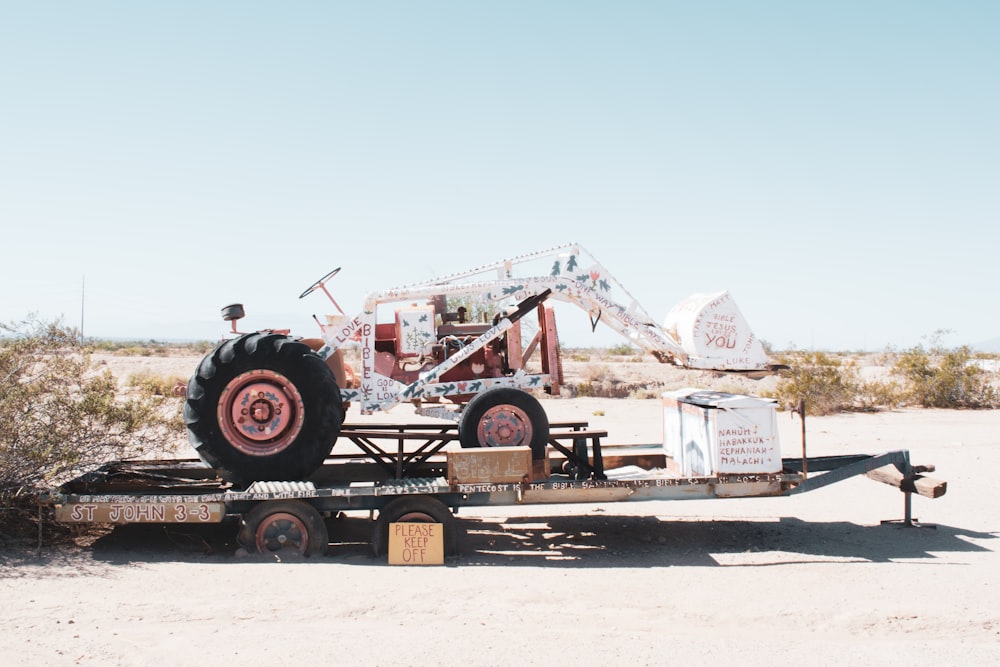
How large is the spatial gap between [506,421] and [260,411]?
2410 millimetres

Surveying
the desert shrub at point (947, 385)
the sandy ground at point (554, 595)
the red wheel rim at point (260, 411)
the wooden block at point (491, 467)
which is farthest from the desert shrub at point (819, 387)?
the red wheel rim at point (260, 411)

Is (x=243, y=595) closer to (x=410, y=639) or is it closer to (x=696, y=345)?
(x=410, y=639)

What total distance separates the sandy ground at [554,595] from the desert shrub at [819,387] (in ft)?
36.0

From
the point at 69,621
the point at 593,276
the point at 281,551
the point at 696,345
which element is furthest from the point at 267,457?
the point at 696,345

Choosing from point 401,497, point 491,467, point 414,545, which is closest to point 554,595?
point 491,467

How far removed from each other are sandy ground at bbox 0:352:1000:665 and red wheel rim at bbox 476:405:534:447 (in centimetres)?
111

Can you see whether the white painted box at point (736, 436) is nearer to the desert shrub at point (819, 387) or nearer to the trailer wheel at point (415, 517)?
the trailer wheel at point (415, 517)

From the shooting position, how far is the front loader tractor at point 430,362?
27.8 feet

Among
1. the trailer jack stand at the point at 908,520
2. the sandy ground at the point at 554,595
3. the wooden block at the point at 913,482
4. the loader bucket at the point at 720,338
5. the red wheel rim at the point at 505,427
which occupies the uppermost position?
the loader bucket at the point at 720,338

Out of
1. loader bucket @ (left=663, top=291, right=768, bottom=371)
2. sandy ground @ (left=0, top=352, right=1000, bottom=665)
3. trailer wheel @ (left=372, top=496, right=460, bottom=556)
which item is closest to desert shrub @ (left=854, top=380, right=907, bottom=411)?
sandy ground @ (left=0, top=352, right=1000, bottom=665)

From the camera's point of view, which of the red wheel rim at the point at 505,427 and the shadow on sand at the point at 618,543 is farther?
the red wheel rim at the point at 505,427

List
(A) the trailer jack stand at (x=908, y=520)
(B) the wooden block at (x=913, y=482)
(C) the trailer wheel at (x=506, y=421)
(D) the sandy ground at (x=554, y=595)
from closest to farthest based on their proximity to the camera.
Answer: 1. (D) the sandy ground at (x=554, y=595)
2. (C) the trailer wheel at (x=506, y=421)
3. (B) the wooden block at (x=913, y=482)
4. (A) the trailer jack stand at (x=908, y=520)

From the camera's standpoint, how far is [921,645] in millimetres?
6090

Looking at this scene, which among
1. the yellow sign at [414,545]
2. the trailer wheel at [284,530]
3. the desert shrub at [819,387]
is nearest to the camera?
the yellow sign at [414,545]
